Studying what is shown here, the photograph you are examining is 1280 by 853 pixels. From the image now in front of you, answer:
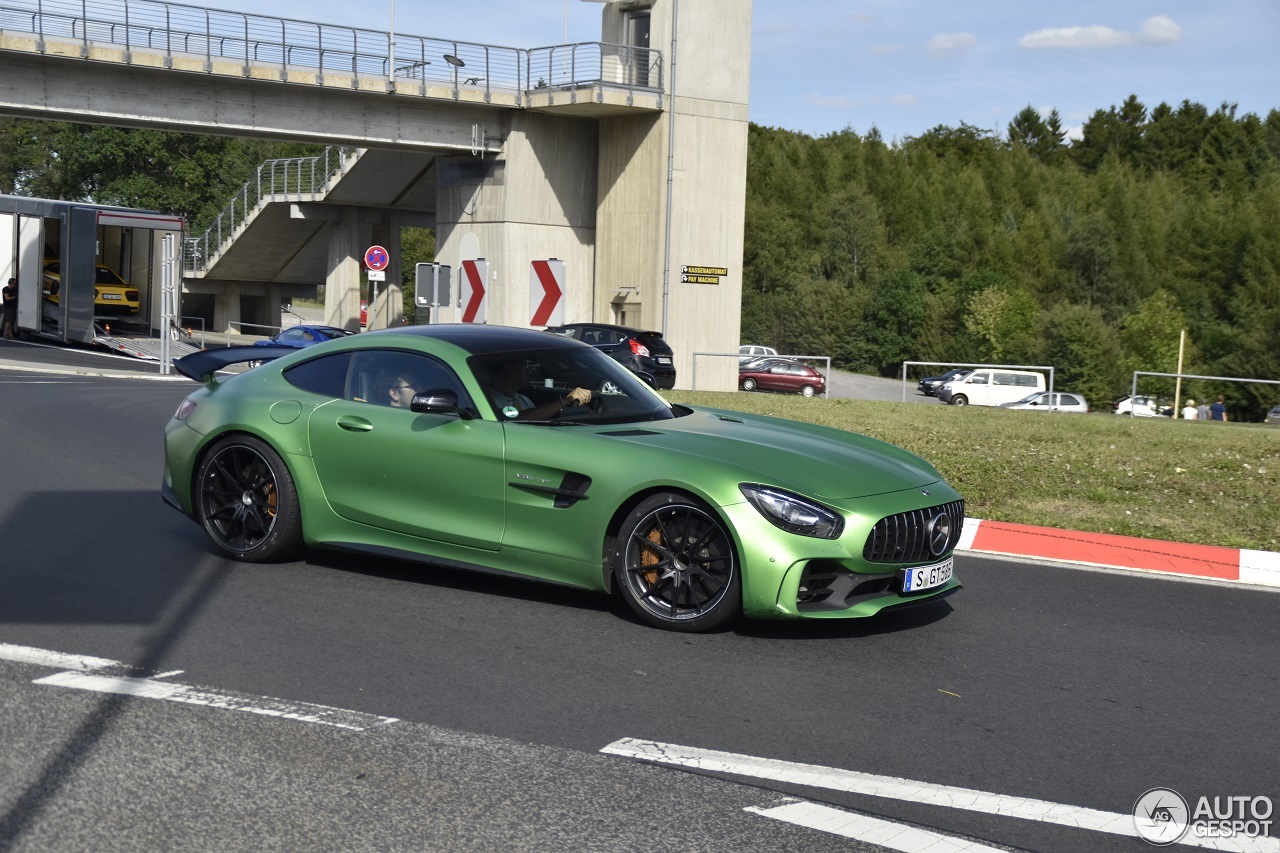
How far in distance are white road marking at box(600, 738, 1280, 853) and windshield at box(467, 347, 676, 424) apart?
2.70 metres

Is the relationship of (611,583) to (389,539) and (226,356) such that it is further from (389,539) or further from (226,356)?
(226,356)

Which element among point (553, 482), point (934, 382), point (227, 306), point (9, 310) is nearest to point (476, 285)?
point (553, 482)

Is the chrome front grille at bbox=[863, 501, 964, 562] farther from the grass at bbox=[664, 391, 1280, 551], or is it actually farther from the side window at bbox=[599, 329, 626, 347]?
the side window at bbox=[599, 329, 626, 347]

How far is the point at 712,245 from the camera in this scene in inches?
1535

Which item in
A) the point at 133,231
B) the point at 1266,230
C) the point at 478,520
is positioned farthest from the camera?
the point at 1266,230

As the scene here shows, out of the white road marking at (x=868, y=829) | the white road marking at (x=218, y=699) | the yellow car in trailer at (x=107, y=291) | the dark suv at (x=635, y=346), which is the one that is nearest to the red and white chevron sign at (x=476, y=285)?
the white road marking at (x=218, y=699)

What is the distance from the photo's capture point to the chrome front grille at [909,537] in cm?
626

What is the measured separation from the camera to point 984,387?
51.2 metres

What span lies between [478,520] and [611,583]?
0.81 m

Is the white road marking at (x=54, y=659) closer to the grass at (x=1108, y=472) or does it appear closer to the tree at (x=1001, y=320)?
the grass at (x=1108, y=472)

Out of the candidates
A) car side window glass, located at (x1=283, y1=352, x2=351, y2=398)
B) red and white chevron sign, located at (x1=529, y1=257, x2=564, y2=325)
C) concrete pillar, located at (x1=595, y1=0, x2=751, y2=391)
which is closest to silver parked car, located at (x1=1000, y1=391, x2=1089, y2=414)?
concrete pillar, located at (x1=595, y1=0, x2=751, y2=391)

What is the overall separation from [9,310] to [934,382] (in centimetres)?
3264

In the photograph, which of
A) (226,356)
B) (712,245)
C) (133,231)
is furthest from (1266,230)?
(226,356)

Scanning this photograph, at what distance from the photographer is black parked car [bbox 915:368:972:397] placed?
4790 centimetres
